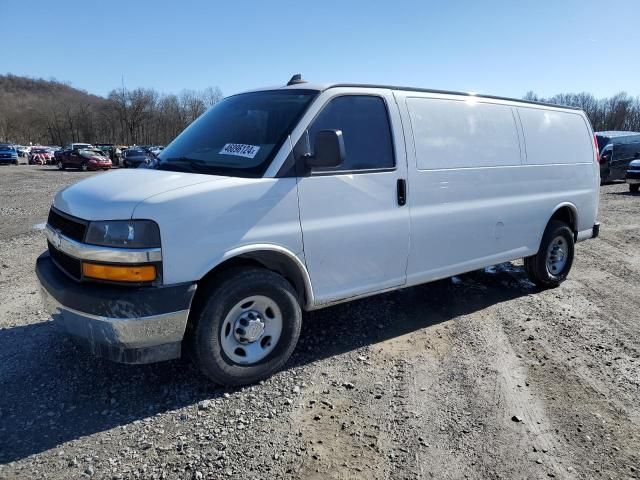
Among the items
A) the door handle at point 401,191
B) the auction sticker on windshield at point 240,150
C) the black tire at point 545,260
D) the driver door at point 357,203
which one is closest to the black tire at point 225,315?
the driver door at point 357,203

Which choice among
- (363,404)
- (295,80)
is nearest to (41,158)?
(295,80)

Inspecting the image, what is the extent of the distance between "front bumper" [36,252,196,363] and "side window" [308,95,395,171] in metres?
1.51

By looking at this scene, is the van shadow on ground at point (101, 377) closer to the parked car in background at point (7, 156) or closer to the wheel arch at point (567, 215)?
the wheel arch at point (567, 215)

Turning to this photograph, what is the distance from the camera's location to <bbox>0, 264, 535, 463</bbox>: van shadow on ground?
3.06m

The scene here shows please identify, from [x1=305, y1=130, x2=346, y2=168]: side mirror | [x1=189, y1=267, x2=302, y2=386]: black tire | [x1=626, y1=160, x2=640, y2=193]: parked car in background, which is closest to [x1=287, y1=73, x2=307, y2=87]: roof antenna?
[x1=305, y1=130, x2=346, y2=168]: side mirror

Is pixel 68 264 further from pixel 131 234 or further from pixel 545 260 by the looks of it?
pixel 545 260

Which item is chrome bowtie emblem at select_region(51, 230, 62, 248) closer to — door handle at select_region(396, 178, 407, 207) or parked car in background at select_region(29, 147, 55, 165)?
door handle at select_region(396, 178, 407, 207)

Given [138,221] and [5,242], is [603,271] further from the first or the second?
[5,242]

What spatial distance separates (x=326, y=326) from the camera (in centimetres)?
470

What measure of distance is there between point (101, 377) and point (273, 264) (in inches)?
60.9

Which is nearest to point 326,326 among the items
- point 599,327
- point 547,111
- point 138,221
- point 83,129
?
point 138,221

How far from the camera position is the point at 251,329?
11.4ft

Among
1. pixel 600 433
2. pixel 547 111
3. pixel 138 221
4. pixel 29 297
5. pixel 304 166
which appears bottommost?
pixel 600 433

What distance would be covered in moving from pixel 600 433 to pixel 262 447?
2154 mm
